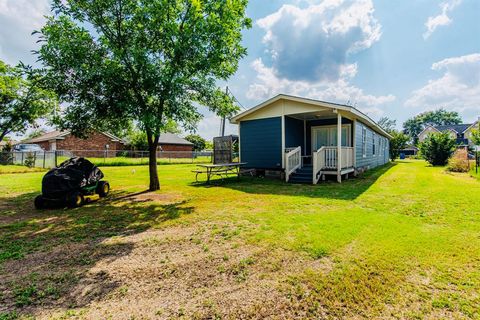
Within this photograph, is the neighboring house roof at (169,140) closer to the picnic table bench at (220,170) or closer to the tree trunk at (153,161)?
the picnic table bench at (220,170)

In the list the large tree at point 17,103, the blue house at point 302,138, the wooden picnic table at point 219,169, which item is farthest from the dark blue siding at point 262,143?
the large tree at point 17,103

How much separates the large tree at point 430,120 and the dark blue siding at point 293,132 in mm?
72936

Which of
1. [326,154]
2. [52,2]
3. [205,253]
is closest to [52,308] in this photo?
[205,253]

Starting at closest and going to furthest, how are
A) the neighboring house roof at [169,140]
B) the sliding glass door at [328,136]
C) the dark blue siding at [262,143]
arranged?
1. the dark blue siding at [262,143]
2. the sliding glass door at [328,136]
3. the neighboring house roof at [169,140]

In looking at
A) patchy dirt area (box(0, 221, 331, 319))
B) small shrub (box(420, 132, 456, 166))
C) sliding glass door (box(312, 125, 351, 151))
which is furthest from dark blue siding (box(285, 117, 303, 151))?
small shrub (box(420, 132, 456, 166))

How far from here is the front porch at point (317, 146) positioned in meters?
9.95

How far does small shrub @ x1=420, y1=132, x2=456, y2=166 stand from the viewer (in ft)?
60.1

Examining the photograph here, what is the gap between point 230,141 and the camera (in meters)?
14.0

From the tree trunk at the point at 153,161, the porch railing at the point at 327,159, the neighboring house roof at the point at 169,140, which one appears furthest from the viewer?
the neighboring house roof at the point at 169,140

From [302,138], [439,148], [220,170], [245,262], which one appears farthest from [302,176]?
[439,148]

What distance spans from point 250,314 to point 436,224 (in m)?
4.21

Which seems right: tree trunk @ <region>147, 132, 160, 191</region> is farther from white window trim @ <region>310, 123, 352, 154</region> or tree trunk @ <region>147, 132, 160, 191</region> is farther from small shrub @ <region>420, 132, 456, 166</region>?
small shrub @ <region>420, 132, 456, 166</region>

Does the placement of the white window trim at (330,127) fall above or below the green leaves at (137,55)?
below

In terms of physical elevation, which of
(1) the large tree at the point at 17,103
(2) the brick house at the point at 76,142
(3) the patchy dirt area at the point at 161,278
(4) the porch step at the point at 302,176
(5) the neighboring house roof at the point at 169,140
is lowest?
(3) the patchy dirt area at the point at 161,278
